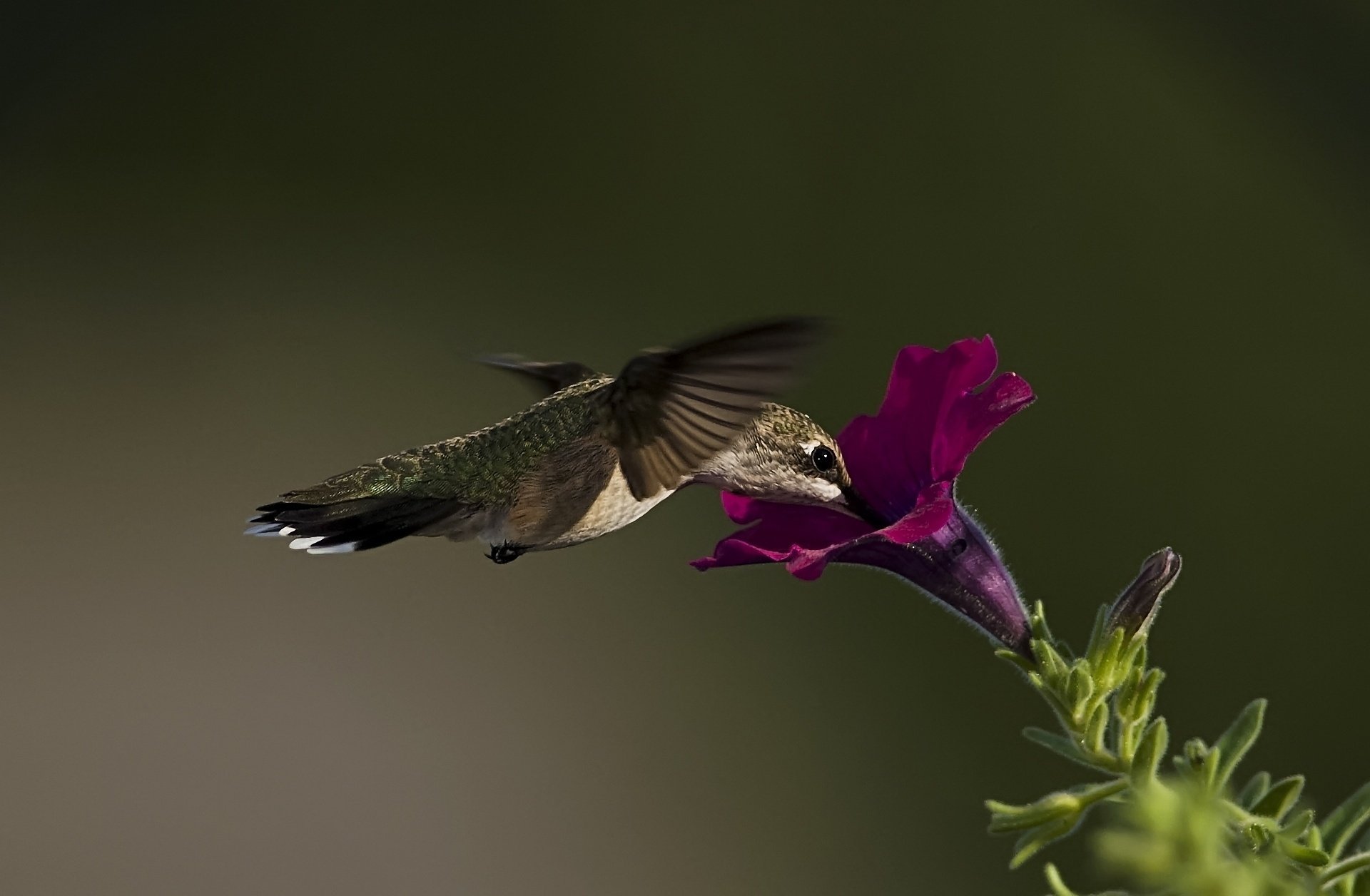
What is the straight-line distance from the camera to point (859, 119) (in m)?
4.57

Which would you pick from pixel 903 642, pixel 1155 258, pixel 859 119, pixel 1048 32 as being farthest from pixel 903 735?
pixel 1048 32

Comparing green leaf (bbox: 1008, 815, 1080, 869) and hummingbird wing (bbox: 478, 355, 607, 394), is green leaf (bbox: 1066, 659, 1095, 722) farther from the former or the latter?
hummingbird wing (bbox: 478, 355, 607, 394)

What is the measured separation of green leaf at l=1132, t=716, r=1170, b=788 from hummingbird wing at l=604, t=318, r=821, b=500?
49 cm

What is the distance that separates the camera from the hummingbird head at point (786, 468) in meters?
1.65

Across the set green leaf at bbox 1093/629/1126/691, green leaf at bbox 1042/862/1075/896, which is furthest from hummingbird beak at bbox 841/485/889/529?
green leaf at bbox 1042/862/1075/896

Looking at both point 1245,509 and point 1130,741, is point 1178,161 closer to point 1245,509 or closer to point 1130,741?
point 1245,509

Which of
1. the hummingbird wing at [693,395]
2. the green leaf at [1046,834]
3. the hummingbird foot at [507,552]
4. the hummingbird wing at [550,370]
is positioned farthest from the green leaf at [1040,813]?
the hummingbird wing at [550,370]

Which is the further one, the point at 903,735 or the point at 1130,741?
the point at 903,735

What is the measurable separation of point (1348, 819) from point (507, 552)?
1072 mm

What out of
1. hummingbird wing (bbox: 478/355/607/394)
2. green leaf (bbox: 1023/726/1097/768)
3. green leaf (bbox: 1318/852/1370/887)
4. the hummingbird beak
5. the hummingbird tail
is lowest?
green leaf (bbox: 1318/852/1370/887)

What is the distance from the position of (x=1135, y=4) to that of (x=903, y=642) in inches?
88.0

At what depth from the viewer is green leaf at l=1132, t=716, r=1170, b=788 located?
3.63 ft

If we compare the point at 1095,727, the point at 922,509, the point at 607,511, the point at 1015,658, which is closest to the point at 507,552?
the point at 607,511

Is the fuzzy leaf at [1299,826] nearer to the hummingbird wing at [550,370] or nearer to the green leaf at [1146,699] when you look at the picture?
the green leaf at [1146,699]
